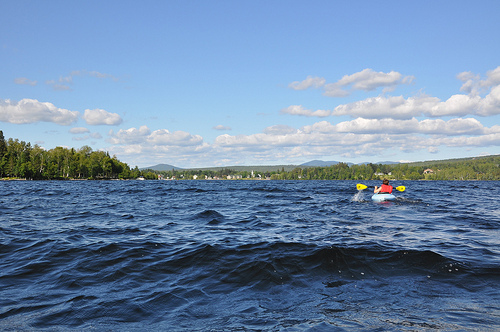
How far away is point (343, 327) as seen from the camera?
17.7ft

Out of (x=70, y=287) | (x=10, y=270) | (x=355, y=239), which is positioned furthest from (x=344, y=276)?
(x=10, y=270)

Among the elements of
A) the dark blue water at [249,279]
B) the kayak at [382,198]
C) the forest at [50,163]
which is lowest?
the dark blue water at [249,279]

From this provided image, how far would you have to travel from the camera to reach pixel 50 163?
473ft

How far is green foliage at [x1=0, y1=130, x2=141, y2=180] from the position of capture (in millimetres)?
126062

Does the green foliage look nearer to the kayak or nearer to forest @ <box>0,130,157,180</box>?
forest @ <box>0,130,157,180</box>

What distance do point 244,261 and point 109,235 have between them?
6.86m

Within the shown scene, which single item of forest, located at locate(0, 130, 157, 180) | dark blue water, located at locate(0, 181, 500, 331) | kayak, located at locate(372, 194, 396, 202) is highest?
forest, located at locate(0, 130, 157, 180)

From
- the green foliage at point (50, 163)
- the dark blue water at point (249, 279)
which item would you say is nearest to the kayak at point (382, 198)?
the dark blue water at point (249, 279)

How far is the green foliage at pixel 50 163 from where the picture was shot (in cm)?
12606

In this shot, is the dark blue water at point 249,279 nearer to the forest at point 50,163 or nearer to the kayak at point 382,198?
the kayak at point 382,198

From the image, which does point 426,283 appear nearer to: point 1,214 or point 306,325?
point 306,325

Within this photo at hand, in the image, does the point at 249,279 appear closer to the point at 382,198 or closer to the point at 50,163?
the point at 382,198

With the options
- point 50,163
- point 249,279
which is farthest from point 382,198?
point 50,163

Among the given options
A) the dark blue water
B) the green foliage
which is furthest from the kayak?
the green foliage
